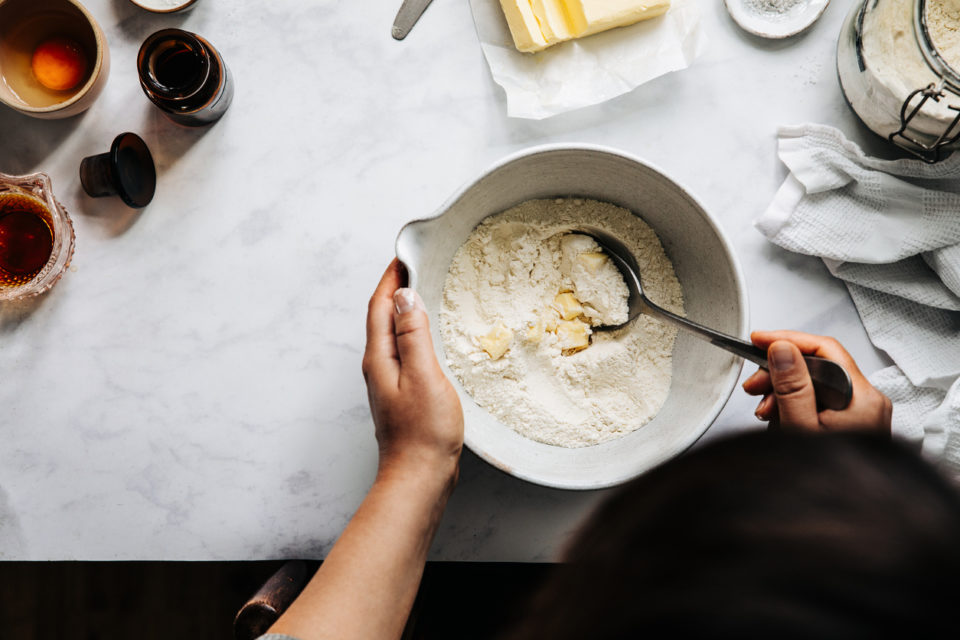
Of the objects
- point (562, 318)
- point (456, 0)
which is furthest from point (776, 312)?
point (456, 0)

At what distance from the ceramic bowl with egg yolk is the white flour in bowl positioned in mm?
558

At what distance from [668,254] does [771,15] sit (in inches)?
14.5

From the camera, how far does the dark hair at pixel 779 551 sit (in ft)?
1.09

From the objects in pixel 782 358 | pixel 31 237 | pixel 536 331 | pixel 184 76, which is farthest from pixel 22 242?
pixel 782 358

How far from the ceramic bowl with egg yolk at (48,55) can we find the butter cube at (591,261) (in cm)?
68

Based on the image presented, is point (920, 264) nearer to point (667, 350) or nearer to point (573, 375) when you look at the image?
point (667, 350)

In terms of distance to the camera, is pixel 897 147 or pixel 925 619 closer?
pixel 925 619

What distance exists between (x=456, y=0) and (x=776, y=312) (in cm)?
62

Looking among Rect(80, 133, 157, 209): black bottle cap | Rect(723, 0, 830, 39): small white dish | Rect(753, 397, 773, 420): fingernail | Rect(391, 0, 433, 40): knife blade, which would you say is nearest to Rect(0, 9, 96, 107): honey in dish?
Rect(80, 133, 157, 209): black bottle cap

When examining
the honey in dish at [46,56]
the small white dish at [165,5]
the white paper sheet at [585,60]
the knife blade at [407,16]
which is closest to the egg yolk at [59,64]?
the honey in dish at [46,56]

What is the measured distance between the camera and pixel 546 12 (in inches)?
34.0

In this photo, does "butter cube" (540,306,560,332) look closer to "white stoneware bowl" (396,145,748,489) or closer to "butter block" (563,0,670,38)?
"white stoneware bowl" (396,145,748,489)

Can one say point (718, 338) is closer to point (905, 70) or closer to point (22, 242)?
point (905, 70)

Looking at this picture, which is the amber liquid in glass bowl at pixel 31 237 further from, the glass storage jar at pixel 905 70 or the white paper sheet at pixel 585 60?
the glass storage jar at pixel 905 70
